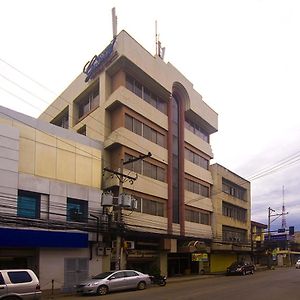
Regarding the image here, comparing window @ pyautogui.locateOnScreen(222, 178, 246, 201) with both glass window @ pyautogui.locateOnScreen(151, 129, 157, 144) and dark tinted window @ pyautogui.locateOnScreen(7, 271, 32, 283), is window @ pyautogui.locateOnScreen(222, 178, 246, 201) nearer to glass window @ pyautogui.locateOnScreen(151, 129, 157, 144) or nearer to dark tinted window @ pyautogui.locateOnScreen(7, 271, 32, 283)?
glass window @ pyautogui.locateOnScreen(151, 129, 157, 144)

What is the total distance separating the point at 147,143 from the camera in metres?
40.9

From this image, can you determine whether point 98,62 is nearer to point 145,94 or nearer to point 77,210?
point 145,94

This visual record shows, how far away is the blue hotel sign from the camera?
39219 millimetres

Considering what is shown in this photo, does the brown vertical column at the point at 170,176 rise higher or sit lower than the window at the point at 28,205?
higher

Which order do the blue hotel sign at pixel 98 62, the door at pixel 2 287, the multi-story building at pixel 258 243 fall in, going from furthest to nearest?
1. the multi-story building at pixel 258 243
2. the blue hotel sign at pixel 98 62
3. the door at pixel 2 287

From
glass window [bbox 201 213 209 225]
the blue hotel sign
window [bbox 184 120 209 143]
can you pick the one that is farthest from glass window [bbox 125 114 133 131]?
glass window [bbox 201 213 209 225]

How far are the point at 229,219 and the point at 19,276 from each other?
4382cm

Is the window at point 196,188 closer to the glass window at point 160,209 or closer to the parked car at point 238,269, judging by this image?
the glass window at point 160,209

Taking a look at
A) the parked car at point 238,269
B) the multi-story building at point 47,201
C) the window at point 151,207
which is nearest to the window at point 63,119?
the window at point 151,207

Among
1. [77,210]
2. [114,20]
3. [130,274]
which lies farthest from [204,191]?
[130,274]

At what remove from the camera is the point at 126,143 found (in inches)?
1490

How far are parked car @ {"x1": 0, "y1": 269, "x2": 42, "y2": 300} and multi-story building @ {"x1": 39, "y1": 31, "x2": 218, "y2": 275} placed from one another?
1263 centimetres

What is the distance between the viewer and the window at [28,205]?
28.1 m

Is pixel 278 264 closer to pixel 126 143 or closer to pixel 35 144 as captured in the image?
pixel 126 143
